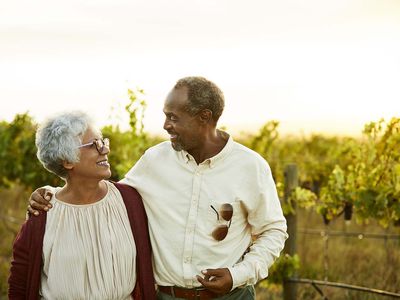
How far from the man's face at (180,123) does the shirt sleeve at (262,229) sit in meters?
0.42

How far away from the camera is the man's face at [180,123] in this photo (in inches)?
133

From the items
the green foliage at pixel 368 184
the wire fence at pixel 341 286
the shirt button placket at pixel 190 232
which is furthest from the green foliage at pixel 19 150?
the shirt button placket at pixel 190 232

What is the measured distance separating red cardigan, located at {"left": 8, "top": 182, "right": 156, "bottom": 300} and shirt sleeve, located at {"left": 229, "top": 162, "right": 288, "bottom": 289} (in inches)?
18.0

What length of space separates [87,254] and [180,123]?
831 mm

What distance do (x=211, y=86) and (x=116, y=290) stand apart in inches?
45.9

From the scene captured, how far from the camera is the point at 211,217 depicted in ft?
11.4

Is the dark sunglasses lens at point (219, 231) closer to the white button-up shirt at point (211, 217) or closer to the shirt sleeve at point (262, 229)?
the white button-up shirt at point (211, 217)

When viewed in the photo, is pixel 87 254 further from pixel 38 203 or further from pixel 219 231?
pixel 219 231

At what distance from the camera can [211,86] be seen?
347 centimetres

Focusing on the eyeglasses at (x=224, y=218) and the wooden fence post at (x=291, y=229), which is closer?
the eyeglasses at (x=224, y=218)

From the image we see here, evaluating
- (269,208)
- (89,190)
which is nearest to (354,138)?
(269,208)

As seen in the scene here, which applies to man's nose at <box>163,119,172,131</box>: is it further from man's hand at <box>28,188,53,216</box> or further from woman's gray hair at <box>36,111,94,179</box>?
man's hand at <box>28,188,53,216</box>

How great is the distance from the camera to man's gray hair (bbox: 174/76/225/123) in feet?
11.1

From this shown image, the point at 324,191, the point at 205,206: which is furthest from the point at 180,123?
the point at 324,191
